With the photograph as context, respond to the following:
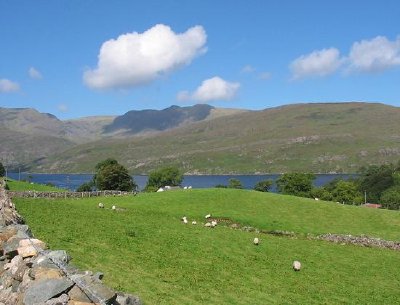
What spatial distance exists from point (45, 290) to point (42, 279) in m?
1.00

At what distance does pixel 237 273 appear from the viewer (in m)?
31.5

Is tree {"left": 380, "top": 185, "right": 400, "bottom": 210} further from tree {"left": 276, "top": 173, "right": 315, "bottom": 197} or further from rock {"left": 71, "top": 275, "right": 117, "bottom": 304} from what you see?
rock {"left": 71, "top": 275, "right": 117, "bottom": 304}

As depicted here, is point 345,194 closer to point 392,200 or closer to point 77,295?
point 392,200

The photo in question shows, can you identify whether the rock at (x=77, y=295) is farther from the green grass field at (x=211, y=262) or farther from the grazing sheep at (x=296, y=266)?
the grazing sheep at (x=296, y=266)

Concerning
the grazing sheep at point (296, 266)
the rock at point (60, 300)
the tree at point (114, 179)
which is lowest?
the tree at point (114, 179)

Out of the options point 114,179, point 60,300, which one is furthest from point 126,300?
point 114,179

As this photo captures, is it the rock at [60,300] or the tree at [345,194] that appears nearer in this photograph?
the rock at [60,300]

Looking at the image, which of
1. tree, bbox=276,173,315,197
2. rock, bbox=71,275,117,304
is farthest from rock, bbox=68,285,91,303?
tree, bbox=276,173,315,197

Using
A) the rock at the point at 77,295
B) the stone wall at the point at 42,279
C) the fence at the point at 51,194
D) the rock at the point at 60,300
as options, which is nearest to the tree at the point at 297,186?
the fence at the point at 51,194

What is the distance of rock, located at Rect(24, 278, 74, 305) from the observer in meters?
14.8

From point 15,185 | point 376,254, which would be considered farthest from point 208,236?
point 15,185

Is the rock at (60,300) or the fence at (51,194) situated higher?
the rock at (60,300)

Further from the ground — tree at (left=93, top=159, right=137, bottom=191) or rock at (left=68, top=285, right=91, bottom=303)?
rock at (left=68, top=285, right=91, bottom=303)

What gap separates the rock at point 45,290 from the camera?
1483cm
